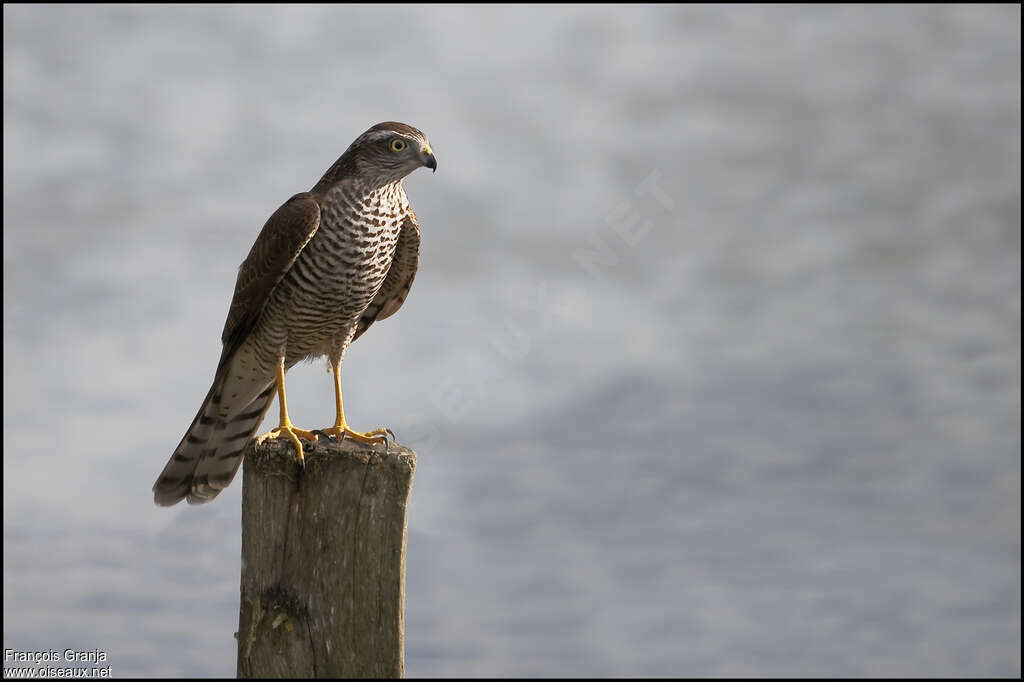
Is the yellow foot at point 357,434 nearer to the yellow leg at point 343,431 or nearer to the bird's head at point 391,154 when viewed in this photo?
the yellow leg at point 343,431

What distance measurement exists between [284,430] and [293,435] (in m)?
0.34

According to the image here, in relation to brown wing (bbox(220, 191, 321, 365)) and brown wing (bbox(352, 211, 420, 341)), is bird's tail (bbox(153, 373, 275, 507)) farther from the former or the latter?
brown wing (bbox(352, 211, 420, 341))

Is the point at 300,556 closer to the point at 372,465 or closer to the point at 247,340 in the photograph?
the point at 372,465

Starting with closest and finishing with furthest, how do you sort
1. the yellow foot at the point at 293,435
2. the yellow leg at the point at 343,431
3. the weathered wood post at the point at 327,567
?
the weathered wood post at the point at 327,567
the yellow foot at the point at 293,435
the yellow leg at the point at 343,431

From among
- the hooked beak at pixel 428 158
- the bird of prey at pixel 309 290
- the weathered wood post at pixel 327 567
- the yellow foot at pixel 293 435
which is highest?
the hooked beak at pixel 428 158

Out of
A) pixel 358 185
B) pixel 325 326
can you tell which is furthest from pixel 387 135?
pixel 325 326

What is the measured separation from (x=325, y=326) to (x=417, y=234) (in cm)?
93

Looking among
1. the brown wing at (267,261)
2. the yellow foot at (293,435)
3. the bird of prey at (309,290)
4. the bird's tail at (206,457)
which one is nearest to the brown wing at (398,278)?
the bird of prey at (309,290)

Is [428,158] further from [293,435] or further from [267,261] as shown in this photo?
[293,435]

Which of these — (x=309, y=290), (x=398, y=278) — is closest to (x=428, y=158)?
(x=398, y=278)

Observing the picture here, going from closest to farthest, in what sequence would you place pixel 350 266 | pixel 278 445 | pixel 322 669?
1. pixel 322 669
2. pixel 278 445
3. pixel 350 266

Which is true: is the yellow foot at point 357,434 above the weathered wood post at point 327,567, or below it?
above

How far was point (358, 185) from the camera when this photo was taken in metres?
6.25

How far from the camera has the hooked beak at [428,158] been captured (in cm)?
632
